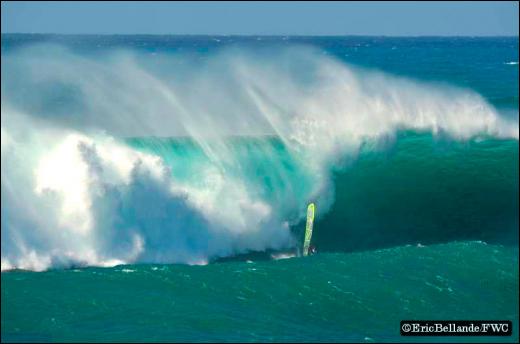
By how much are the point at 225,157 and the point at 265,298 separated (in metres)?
7.26

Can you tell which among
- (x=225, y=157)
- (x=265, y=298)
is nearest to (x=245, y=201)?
(x=225, y=157)

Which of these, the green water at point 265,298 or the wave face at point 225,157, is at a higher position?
the wave face at point 225,157

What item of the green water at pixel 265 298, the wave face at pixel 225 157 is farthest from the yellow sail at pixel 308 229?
the green water at pixel 265 298

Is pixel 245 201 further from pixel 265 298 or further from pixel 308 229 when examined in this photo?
pixel 265 298

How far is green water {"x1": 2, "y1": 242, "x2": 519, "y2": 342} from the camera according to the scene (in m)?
13.2

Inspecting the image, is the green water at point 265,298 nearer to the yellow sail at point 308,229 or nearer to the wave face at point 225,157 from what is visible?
the yellow sail at point 308,229

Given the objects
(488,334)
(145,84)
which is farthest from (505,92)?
(488,334)

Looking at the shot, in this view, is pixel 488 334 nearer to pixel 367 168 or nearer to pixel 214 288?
pixel 214 288

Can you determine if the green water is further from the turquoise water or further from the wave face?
the wave face

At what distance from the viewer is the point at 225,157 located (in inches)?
845

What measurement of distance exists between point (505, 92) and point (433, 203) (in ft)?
91.5

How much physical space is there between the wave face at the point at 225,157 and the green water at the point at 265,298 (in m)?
2.11

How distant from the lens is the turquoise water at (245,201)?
14.3m

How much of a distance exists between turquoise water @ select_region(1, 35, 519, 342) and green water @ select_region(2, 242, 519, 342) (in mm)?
49
